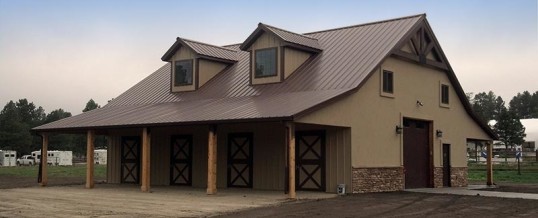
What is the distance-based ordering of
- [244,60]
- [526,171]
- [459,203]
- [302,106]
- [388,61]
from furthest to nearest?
[526,171] → [244,60] → [388,61] → [302,106] → [459,203]

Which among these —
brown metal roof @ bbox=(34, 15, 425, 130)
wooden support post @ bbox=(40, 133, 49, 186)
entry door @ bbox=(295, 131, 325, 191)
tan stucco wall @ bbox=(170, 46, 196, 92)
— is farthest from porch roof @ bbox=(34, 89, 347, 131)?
entry door @ bbox=(295, 131, 325, 191)

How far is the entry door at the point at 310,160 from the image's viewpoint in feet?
74.3

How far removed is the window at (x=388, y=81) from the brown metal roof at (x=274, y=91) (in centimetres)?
90

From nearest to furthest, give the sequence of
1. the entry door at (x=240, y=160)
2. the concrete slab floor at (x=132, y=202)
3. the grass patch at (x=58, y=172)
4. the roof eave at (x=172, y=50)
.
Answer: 1. the concrete slab floor at (x=132, y=202)
2. the entry door at (x=240, y=160)
3. the roof eave at (x=172, y=50)
4. the grass patch at (x=58, y=172)

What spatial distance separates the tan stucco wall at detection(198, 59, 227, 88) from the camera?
28.3 metres

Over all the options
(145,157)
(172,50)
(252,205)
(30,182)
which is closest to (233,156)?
(145,157)

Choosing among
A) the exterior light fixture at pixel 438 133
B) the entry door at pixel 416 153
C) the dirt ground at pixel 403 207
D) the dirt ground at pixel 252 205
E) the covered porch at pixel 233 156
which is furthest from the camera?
the exterior light fixture at pixel 438 133

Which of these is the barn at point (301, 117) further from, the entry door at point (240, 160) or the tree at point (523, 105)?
the tree at point (523, 105)

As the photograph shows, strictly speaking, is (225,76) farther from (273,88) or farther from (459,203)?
(459,203)

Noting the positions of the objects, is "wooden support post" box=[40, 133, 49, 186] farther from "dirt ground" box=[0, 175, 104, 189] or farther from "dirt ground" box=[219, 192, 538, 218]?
"dirt ground" box=[219, 192, 538, 218]

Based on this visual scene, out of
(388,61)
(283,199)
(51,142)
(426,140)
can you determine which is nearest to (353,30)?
(388,61)

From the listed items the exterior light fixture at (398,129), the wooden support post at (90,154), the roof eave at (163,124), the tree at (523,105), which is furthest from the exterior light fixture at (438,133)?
the tree at (523,105)

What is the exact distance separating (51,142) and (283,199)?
79548 mm

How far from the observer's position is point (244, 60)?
29.4 m
